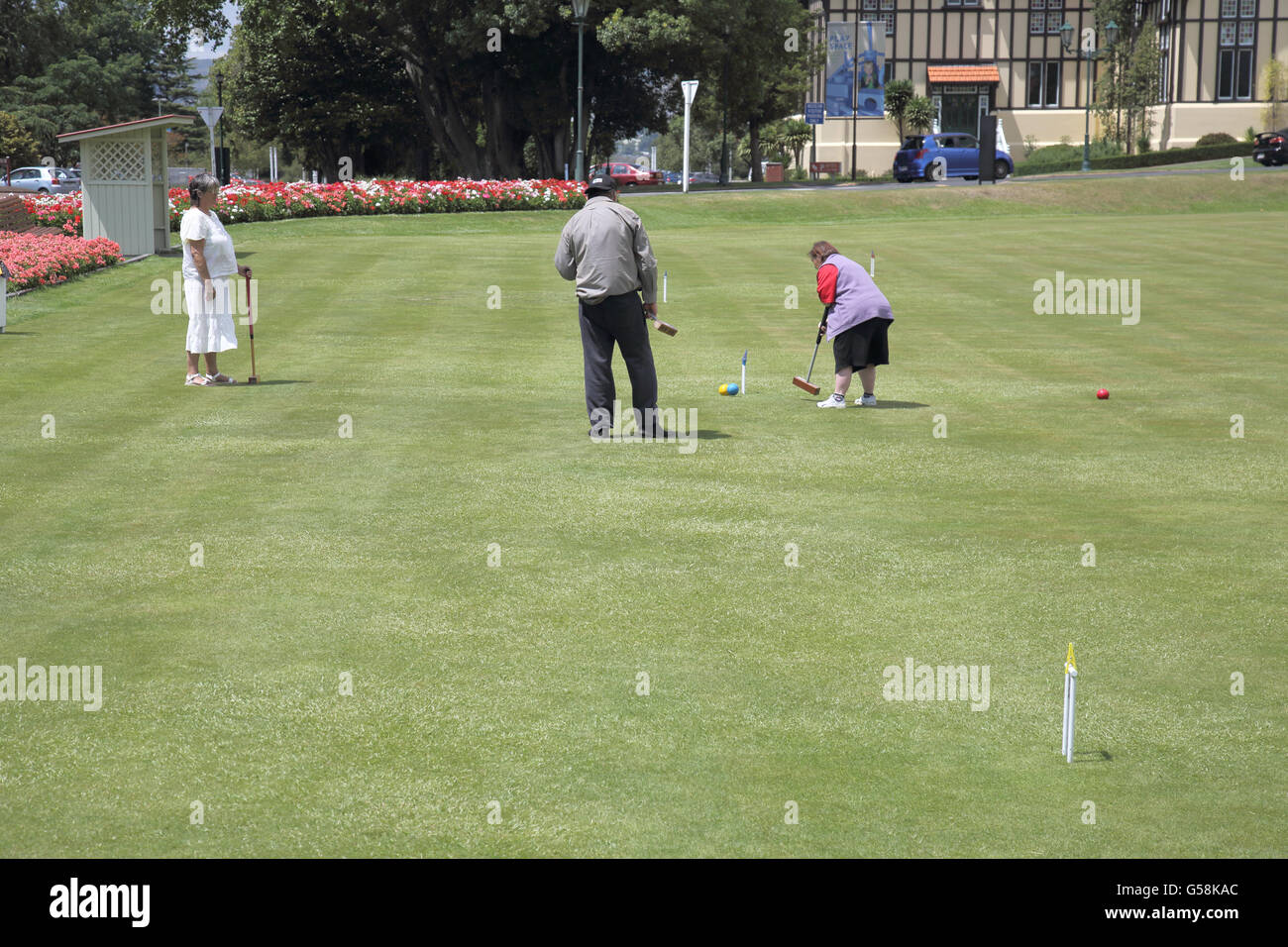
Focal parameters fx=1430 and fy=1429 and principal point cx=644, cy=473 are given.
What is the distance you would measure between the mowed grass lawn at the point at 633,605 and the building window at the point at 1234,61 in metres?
64.3

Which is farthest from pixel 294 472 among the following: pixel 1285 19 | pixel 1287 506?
pixel 1285 19

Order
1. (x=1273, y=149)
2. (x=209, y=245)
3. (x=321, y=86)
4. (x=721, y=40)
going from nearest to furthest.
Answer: (x=209, y=245) → (x=721, y=40) → (x=1273, y=149) → (x=321, y=86)

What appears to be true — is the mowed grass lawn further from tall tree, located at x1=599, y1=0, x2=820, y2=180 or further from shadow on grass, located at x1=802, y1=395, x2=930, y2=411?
tall tree, located at x1=599, y1=0, x2=820, y2=180

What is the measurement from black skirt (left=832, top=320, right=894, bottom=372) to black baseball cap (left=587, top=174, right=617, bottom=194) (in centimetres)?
297

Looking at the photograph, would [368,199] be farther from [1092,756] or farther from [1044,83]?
[1044,83]

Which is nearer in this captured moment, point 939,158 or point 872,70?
point 939,158

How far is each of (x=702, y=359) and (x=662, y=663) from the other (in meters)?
10.9

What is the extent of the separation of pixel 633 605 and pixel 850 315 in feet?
21.7

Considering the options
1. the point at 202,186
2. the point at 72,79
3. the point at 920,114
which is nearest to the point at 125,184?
the point at 202,186

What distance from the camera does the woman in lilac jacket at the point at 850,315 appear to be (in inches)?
528

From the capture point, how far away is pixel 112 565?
8.19 m

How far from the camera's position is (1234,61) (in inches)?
2931

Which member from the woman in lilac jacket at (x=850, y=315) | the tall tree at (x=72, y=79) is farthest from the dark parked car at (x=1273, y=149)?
the tall tree at (x=72, y=79)

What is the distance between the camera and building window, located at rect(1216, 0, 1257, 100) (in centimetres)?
7431
